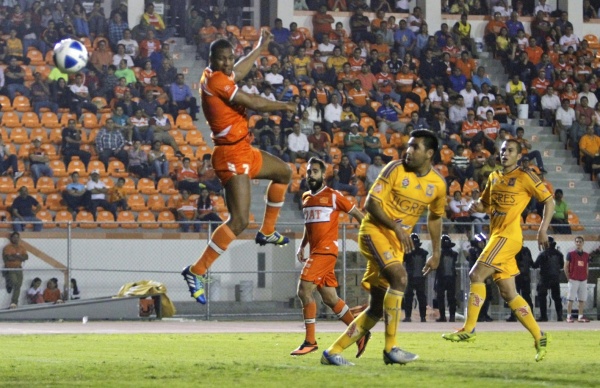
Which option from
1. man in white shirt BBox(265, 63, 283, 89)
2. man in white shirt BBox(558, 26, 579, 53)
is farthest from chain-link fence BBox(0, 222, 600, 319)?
man in white shirt BBox(558, 26, 579, 53)

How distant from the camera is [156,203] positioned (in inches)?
1006

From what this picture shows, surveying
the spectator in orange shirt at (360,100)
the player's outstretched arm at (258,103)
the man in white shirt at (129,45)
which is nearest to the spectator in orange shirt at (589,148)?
the spectator in orange shirt at (360,100)

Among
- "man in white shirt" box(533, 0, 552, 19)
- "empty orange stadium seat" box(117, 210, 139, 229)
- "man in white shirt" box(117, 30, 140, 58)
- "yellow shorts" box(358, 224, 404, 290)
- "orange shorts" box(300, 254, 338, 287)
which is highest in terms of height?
"man in white shirt" box(533, 0, 552, 19)

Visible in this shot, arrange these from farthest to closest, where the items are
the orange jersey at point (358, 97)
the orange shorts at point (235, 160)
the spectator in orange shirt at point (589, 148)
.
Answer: the spectator in orange shirt at point (589, 148) < the orange jersey at point (358, 97) < the orange shorts at point (235, 160)

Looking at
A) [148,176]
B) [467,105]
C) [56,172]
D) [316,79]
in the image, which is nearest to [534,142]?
[467,105]

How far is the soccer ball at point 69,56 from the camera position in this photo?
19.7m

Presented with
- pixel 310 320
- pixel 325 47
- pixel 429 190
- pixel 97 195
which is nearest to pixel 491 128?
pixel 325 47

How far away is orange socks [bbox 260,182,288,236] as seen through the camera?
38.8 ft

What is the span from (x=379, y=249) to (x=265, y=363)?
5.60ft

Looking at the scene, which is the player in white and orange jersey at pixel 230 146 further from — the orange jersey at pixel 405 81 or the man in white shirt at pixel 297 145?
the orange jersey at pixel 405 81

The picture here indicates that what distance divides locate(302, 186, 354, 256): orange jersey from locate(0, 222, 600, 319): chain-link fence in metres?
9.82

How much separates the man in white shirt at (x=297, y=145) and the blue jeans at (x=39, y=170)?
219 inches

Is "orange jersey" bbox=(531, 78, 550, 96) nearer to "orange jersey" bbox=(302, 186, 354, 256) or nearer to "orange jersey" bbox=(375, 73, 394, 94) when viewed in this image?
"orange jersey" bbox=(375, 73, 394, 94)

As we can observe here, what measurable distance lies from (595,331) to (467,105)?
12.7m
